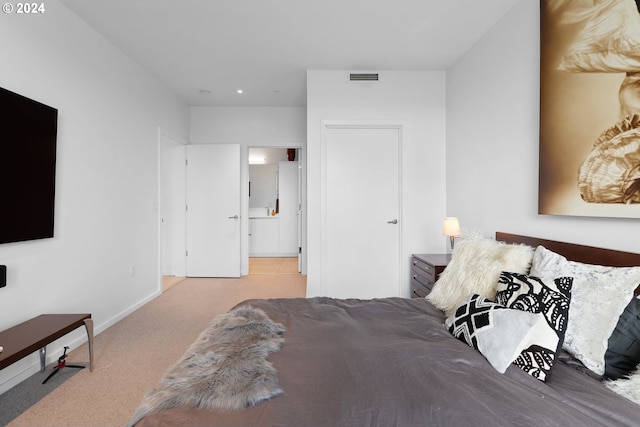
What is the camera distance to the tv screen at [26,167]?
1.86 m

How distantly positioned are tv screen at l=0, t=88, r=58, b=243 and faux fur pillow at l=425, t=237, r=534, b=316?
2757mm

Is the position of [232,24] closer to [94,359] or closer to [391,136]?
[391,136]

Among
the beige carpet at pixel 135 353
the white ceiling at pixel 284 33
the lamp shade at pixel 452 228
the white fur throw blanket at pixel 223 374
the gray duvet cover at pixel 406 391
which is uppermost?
the white ceiling at pixel 284 33

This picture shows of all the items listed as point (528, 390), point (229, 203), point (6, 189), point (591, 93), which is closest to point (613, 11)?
point (591, 93)

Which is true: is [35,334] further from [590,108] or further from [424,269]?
[590,108]

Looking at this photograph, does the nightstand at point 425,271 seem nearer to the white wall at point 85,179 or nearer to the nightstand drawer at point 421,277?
the nightstand drawer at point 421,277

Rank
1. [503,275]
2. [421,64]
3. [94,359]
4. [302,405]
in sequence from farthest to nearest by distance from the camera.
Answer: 1. [421,64]
2. [94,359]
3. [503,275]
4. [302,405]

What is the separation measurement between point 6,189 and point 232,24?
207 centimetres

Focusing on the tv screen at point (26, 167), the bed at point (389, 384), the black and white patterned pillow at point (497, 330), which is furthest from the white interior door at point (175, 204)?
the black and white patterned pillow at point (497, 330)

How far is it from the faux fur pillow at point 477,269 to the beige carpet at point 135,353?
2002mm

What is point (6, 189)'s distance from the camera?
1865mm

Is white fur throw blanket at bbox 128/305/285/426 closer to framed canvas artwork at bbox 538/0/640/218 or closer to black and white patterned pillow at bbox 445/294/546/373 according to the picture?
black and white patterned pillow at bbox 445/294/546/373

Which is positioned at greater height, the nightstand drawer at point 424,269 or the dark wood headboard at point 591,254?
the dark wood headboard at point 591,254

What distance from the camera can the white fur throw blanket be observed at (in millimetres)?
934
